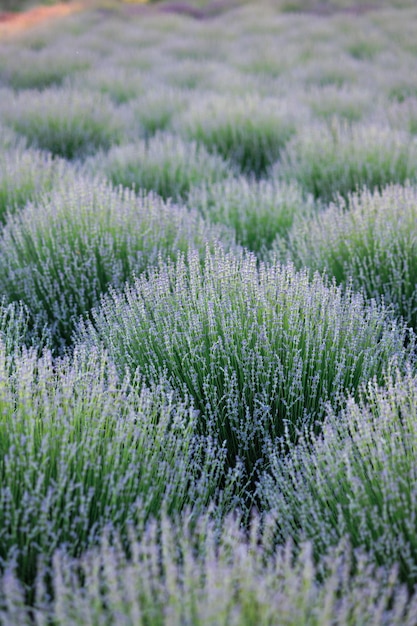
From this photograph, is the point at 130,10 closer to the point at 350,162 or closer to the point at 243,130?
the point at 243,130

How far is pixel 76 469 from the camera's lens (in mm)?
1154

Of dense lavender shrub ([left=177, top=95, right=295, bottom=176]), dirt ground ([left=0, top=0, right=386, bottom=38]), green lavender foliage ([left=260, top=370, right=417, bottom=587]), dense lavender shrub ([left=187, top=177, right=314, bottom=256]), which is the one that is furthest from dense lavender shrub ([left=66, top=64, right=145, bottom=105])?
green lavender foliage ([left=260, top=370, right=417, bottom=587])

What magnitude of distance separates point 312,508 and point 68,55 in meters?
6.99

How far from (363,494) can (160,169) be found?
2.55 metres

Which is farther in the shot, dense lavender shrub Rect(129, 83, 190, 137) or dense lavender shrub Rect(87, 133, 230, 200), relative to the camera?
dense lavender shrub Rect(129, 83, 190, 137)

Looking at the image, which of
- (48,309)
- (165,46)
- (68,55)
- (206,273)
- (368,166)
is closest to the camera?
(206,273)

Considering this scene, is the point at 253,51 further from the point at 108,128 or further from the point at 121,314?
the point at 121,314

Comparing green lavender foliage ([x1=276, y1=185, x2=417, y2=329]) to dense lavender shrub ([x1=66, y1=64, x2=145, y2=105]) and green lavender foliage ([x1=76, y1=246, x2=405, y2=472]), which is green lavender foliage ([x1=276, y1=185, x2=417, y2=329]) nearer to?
green lavender foliage ([x1=76, y1=246, x2=405, y2=472])

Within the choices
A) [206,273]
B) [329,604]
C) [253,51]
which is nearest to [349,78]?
[253,51]

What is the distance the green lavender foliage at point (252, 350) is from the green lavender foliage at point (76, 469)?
203mm

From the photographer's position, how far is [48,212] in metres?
2.34

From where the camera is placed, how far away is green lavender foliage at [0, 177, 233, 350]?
208cm

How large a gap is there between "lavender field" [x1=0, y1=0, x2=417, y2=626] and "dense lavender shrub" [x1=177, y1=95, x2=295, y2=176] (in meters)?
0.02

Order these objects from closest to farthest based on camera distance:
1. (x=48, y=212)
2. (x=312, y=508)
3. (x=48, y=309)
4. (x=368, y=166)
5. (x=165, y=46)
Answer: (x=312, y=508) < (x=48, y=309) < (x=48, y=212) < (x=368, y=166) < (x=165, y=46)
